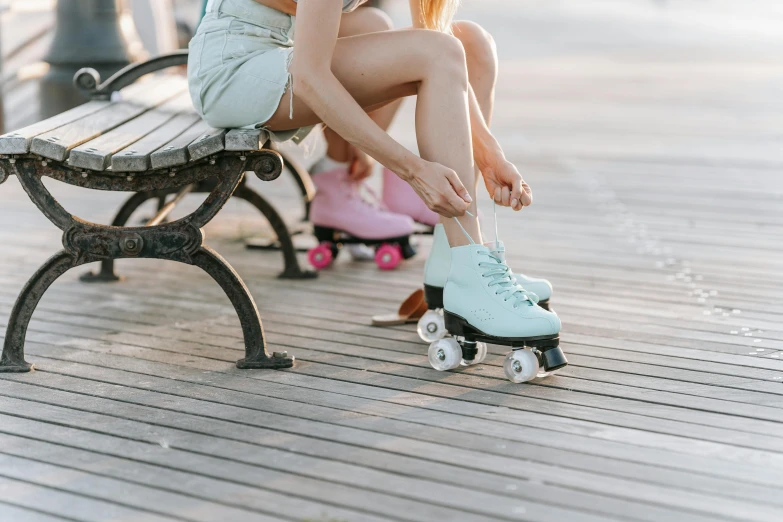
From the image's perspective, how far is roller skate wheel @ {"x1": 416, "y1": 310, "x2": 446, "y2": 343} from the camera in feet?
7.82

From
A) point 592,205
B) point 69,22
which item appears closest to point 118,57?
point 69,22

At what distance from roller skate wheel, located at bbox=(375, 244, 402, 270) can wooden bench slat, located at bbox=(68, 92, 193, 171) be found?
0.73 metres

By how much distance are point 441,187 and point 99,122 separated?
0.96 metres

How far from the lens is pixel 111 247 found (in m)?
2.20

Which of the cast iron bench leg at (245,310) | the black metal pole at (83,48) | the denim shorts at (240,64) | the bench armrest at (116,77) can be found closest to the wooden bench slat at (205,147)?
the denim shorts at (240,64)

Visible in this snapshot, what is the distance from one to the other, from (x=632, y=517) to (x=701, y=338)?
0.99m

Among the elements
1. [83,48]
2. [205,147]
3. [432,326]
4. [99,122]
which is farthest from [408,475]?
[83,48]

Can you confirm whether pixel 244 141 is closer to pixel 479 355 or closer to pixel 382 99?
pixel 382 99

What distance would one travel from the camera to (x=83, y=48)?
5.39 meters

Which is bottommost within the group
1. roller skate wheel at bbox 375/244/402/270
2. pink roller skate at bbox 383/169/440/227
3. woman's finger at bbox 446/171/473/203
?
roller skate wheel at bbox 375/244/402/270

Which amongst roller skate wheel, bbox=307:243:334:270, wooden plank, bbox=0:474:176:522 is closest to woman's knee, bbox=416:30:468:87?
wooden plank, bbox=0:474:176:522

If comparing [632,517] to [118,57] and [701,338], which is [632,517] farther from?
[118,57]

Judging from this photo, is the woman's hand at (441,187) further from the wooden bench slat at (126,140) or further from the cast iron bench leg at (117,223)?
the cast iron bench leg at (117,223)

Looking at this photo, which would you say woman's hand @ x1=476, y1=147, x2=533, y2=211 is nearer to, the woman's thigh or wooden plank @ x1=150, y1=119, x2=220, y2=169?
the woman's thigh
